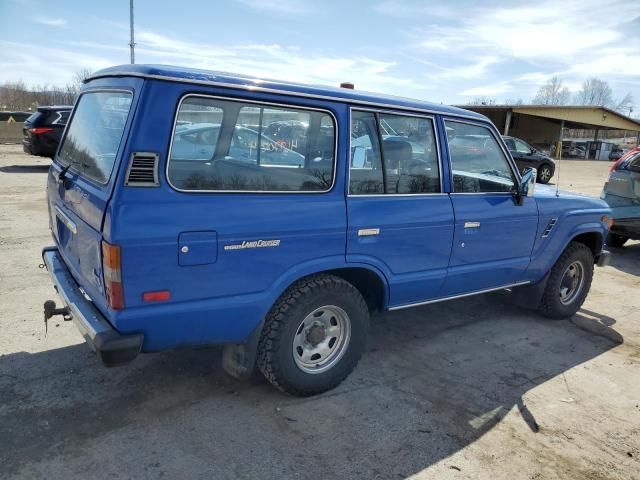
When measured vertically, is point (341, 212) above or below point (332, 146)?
below

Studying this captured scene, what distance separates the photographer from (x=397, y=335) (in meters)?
4.51

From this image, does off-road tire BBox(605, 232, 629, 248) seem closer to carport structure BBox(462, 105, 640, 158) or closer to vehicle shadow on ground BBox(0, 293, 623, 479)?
vehicle shadow on ground BBox(0, 293, 623, 479)

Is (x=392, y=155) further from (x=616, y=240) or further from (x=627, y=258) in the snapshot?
(x=616, y=240)

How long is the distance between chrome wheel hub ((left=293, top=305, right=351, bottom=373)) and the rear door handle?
51cm

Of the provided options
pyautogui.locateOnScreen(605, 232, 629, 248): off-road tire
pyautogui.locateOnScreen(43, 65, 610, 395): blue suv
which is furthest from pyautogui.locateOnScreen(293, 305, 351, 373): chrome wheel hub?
pyautogui.locateOnScreen(605, 232, 629, 248): off-road tire

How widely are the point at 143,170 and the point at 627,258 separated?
27.0 ft

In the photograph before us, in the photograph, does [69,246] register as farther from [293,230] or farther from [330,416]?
[330,416]

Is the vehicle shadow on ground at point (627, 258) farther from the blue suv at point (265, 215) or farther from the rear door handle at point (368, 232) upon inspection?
the rear door handle at point (368, 232)

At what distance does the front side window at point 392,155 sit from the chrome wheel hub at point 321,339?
2.78 feet

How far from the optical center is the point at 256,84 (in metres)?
2.88

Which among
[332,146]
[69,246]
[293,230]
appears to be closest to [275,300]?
[293,230]

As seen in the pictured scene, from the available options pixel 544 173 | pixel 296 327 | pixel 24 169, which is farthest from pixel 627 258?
pixel 24 169

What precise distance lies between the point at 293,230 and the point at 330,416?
47.8 inches

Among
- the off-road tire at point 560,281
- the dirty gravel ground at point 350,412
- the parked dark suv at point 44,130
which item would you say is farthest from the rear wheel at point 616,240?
the parked dark suv at point 44,130
